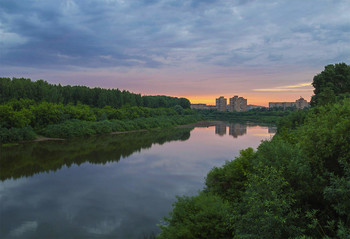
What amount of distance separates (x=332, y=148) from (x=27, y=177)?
2118 centimetres

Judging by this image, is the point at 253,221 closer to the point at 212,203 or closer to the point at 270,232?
the point at 270,232

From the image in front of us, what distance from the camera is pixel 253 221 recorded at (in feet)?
21.3

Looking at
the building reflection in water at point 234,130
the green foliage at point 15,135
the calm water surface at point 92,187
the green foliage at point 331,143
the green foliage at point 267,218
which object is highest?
the green foliage at point 331,143

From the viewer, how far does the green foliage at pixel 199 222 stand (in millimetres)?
9000

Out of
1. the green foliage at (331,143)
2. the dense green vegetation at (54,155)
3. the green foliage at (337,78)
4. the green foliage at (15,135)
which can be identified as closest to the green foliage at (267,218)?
the green foliage at (331,143)

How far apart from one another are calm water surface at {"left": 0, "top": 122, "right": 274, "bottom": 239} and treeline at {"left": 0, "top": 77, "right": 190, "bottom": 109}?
815 inches

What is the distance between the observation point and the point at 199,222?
9219mm

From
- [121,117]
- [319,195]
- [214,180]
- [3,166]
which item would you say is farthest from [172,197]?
[121,117]

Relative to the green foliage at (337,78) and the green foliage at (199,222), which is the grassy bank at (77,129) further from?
the green foliage at (337,78)

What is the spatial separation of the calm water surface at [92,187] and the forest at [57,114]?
5594 mm

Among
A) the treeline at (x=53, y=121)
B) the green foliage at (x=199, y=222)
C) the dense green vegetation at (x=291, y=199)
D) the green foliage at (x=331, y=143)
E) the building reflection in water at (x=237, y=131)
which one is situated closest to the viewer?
the dense green vegetation at (x=291, y=199)

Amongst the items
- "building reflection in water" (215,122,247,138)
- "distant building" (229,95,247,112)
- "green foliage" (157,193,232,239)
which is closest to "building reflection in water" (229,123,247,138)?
"building reflection in water" (215,122,247,138)

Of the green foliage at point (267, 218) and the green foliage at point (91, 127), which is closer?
the green foliage at point (267, 218)

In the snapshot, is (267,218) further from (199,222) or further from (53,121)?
(53,121)
